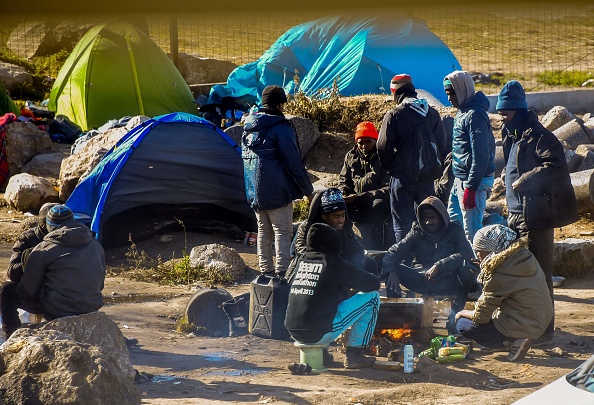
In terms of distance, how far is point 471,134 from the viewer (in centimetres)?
720

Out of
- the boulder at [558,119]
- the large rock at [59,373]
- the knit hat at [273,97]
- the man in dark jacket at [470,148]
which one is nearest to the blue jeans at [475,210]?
the man in dark jacket at [470,148]

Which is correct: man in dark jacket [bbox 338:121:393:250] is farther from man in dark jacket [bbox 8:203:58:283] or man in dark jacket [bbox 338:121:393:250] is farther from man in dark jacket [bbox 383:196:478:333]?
man in dark jacket [bbox 8:203:58:283]

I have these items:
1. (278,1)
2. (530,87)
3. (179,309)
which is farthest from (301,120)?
(278,1)

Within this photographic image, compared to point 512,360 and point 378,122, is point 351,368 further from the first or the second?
point 378,122

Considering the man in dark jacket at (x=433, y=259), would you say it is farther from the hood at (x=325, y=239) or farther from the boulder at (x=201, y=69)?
the boulder at (x=201, y=69)

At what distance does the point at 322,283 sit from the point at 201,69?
46.8ft

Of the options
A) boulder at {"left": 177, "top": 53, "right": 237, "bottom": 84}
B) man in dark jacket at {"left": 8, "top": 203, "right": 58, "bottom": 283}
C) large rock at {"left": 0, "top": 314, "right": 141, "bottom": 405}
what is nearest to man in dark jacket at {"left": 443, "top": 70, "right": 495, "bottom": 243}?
man in dark jacket at {"left": 8, "top": 203, "right": 58, "bottom": 283}

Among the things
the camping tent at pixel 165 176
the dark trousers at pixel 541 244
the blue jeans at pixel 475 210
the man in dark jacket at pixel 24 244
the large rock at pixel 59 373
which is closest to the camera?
the large rock at pixel 59 373

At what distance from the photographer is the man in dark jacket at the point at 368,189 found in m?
8.02

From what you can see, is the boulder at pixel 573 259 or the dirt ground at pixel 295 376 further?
the boulder at pixel 573 259

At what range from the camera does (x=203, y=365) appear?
589cm

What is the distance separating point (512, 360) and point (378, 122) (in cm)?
659

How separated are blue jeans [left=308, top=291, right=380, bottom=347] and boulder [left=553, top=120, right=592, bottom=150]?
23.4 ft

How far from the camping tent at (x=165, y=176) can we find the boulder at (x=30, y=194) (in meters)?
1.54
